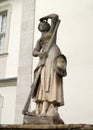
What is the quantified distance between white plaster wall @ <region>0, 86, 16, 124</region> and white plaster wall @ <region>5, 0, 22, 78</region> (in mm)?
530

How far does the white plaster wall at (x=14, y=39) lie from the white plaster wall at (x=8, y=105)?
530mm

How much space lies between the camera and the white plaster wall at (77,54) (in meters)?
9.77

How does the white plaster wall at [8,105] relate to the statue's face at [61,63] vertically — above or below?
below

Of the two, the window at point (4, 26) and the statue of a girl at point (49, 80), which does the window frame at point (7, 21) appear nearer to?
the window at point (4, 26)

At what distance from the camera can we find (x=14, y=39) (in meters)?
12.8

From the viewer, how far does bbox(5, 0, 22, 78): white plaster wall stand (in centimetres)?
1240

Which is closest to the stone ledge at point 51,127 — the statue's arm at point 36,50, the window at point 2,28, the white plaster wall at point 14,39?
the statue's arm at point 36,50

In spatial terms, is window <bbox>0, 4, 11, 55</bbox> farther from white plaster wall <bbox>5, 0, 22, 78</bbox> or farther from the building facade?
white plaster wall <bbox>5, 0, 22, 78</bbox>

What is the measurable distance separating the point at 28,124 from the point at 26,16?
7.35 metres

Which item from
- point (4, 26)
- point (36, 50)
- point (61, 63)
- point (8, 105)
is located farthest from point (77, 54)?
point (61, 63)

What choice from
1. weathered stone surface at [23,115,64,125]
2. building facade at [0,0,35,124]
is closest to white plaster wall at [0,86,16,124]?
building facade at [0,0,35,124]

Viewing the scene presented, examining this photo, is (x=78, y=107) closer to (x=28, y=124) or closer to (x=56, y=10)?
(x=56, y=10)

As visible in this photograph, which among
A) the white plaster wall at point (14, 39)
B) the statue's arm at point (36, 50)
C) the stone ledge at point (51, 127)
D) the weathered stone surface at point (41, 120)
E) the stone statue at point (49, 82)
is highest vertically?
the white plaster wall at point (14, 39)

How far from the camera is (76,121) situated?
9680 millimetres
